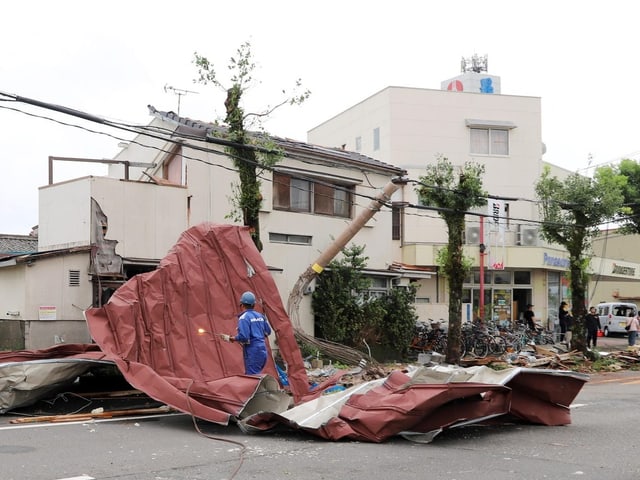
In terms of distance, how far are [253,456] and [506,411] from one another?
11.9 feet

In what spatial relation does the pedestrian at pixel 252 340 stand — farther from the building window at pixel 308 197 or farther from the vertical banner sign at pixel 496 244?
the vertical banner sign at pixel 496 244

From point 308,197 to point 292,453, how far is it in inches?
557

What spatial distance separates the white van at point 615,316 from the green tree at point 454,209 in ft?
72.6

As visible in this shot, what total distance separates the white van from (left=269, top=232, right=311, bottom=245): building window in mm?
24567

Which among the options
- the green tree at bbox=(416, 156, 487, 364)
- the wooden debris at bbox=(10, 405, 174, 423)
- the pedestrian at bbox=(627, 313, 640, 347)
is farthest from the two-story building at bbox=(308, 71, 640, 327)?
the wooden debris at bbox=(10, 405, 174, 423)

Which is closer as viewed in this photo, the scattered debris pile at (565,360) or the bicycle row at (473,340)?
the scattered debris pile at (565,360)

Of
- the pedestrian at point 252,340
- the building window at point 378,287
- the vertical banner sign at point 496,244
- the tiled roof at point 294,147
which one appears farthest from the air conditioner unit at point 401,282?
the pedestrian at point 252,340

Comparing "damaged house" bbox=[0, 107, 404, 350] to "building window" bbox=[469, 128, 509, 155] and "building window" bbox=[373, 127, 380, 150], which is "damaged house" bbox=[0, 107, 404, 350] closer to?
"building window" bbox=[373, 127, 380, 150]

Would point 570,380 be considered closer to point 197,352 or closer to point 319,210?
point 197,352

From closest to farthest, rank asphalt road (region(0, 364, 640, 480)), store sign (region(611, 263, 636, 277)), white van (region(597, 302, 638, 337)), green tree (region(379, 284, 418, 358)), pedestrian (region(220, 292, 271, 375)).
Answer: asphalt road (region(0, 364, 640, 480)) → pedestrian (region(220, 292, 271, 375)) → green tree (region(379, 284, 418, 358)) → white van (region(597, 302, 638, 337)) → store sign (region(611, 263, 636, 277))

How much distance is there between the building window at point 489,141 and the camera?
36.6 metres

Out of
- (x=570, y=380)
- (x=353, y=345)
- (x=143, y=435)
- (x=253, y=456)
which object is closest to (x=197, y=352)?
(x=143, y=435)

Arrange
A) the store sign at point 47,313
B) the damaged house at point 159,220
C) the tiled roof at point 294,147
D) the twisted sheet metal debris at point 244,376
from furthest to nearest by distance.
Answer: the tiled roof at point 294,147
the damaged house at point 159,220
the store sign at point 47,313
the twisted sheet metal debris at point 244,376

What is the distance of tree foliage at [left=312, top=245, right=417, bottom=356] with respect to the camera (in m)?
20.5
